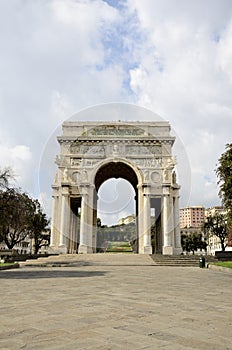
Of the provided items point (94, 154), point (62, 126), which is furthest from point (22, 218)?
point (62, 126)

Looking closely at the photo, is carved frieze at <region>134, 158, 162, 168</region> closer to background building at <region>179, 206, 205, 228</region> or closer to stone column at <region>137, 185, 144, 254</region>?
stone column at <region>137, 185, 144, 254</region>

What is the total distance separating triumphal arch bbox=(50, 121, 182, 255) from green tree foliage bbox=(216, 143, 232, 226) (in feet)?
66.4

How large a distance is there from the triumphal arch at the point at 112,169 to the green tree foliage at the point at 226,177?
66.4 feet

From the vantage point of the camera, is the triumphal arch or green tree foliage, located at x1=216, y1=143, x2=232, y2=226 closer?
green tree foliage, located at x1=216, y1=143, x2=232, y2=226

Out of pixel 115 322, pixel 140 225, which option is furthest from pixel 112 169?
pixel 115 322

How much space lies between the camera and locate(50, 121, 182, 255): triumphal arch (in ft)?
142

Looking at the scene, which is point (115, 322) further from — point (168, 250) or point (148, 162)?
point (148, 162)

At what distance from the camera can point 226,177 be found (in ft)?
74.9

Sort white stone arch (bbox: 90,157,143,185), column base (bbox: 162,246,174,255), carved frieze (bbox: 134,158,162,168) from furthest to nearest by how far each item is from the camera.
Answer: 1. carved frieze (bbox: 134,158,162,168)
2. white stone arch (bbox: 90,157,143,185)
3. column base (bbox: 162,246,174,255)

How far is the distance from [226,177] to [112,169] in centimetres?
2779

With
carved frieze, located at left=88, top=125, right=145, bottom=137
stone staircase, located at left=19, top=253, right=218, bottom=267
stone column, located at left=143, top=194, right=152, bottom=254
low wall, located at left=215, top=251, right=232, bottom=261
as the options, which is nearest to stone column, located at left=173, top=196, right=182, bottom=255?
stone column, located at left=143, top=194, right=152, bottom=254

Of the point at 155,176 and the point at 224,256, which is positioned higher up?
the point at 155,176

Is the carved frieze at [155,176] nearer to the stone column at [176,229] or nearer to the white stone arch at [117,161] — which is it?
the white stone arch at [117,161]

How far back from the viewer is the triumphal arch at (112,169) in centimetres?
4341
